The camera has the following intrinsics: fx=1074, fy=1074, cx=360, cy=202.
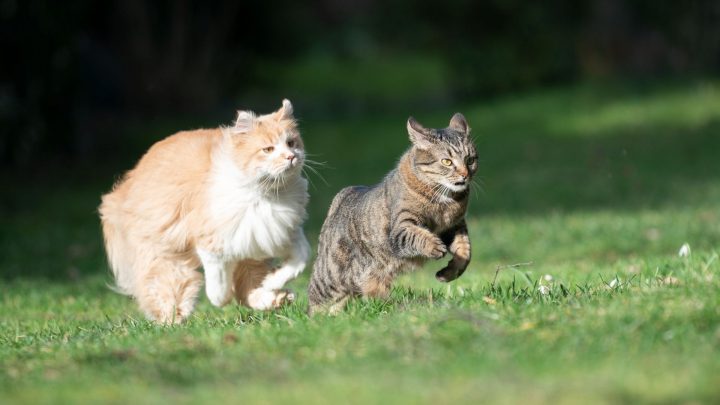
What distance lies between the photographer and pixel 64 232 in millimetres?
16016

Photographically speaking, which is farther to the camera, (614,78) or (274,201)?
(614,78)

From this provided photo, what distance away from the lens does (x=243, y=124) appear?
27.2ft

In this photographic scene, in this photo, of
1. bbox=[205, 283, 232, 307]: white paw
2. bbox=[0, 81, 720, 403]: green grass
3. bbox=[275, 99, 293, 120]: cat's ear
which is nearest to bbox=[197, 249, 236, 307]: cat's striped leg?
bbox=[205, 283, 232, 307]: white paw

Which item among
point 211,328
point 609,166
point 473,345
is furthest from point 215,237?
point 609,166

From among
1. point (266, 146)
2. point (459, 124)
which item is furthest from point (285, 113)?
point (459, 124)

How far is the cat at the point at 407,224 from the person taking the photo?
23.7ft

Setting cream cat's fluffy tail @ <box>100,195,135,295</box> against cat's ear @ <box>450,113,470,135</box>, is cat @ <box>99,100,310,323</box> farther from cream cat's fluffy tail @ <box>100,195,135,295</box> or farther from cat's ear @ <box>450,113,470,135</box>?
cat's ear @ <box>450,113,470,135</box>

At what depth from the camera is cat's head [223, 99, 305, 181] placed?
26.1 feet

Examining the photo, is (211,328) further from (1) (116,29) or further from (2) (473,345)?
(1) (116,29)

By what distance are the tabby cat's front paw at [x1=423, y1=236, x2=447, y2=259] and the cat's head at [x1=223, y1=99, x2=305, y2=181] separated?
1440 mm

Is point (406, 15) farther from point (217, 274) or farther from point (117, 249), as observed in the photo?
point (217, 274)

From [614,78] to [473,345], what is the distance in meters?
21.3

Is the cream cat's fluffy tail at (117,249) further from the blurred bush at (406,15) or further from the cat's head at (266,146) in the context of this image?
the blurred bush at (406,15)

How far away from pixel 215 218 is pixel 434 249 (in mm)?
1940
